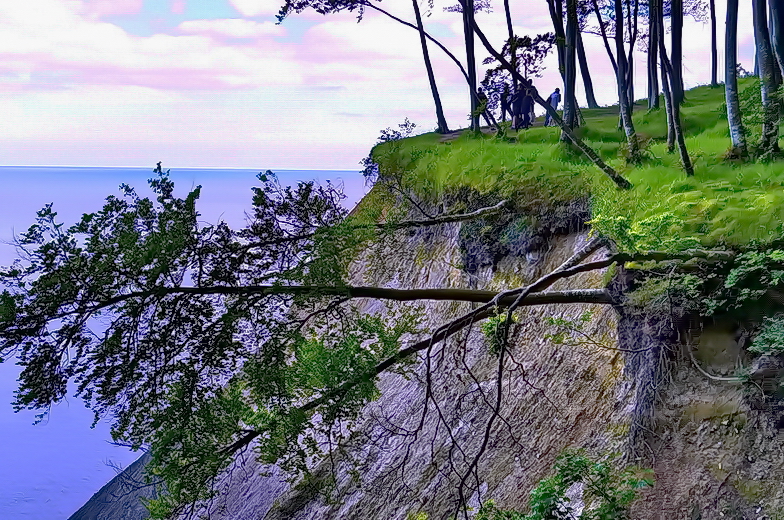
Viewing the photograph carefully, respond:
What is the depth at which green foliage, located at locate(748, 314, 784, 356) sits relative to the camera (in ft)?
19.6

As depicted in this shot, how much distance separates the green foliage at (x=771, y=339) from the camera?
5.96 metres

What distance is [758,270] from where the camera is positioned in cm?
634

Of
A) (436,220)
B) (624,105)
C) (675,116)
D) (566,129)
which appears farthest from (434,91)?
(566,129)

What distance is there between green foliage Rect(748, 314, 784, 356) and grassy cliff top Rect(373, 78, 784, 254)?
0.85 meters

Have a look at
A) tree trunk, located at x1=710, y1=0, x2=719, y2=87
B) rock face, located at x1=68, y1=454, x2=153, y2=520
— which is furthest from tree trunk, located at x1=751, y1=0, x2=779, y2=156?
tree trunk, located at x1=710, y1=0, x2=719, y2=87

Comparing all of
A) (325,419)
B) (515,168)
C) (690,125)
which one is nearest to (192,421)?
(325,419)

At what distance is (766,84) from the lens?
387 inches

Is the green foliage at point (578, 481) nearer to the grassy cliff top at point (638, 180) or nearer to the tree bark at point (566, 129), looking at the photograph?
the grassy cliff top at point (638, 180)

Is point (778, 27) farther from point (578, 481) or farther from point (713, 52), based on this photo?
point (713, 52)

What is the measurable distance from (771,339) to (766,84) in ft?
18.2

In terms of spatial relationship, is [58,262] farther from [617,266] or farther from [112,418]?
[617,266]

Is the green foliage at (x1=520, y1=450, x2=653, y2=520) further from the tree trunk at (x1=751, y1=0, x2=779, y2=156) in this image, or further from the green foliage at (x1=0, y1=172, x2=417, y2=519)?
the tree trunk at (x1=751, y1=0, x2=779, y2=156)

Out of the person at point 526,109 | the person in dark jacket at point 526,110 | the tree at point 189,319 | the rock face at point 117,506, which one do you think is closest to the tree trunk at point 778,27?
the tree at point 189,319

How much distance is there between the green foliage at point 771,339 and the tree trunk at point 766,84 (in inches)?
180
